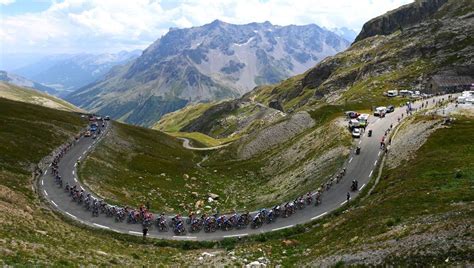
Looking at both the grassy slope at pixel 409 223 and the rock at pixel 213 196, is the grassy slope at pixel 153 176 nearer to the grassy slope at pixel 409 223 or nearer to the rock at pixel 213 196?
the rock at pixel 213 196

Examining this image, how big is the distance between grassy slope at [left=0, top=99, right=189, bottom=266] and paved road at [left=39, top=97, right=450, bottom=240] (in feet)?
10.5

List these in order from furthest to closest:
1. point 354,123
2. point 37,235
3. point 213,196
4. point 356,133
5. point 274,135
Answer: point 274,135
point 354,123
point 356,133
point 213,196
point 37,235

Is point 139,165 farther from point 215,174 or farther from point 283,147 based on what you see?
point 283,147

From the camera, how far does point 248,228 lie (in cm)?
5481

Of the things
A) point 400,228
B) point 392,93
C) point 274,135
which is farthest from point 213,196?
point 392,93

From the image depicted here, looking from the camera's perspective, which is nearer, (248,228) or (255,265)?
(255,265)

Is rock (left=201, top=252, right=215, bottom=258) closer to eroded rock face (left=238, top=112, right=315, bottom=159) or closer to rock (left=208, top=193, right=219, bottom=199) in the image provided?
rock (left=208, top=193, right=219, bottom=199)

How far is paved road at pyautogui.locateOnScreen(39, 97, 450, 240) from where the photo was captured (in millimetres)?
53844

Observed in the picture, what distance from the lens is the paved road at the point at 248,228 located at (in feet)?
177

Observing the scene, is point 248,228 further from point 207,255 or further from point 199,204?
point 199,204

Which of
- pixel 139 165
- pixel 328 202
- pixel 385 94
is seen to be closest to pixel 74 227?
pixel 328 202

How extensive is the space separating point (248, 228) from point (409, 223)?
2357cm

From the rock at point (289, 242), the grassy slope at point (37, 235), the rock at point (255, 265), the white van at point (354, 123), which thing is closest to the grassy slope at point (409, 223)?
the rock at point (289, 242)

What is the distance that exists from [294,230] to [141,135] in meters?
95.4
